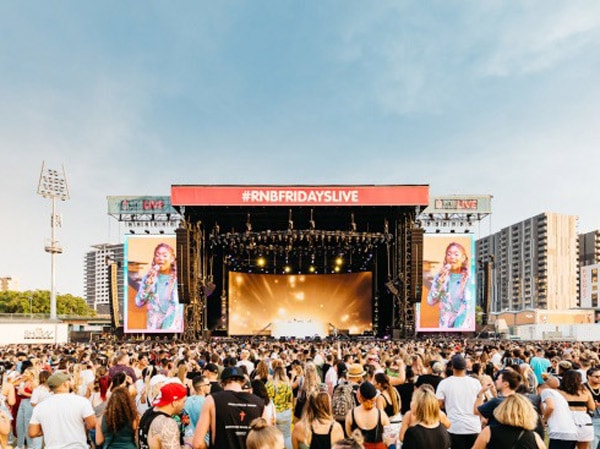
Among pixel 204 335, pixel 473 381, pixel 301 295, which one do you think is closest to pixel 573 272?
pixel 301 295

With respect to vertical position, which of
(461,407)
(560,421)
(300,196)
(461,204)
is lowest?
(560,421)

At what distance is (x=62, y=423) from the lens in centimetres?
495

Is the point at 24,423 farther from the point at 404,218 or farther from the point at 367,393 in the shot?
the point at 404,218

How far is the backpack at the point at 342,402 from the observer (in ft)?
19.7

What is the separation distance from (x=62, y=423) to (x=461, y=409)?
13.7 ft

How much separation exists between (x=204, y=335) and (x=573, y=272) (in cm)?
14529

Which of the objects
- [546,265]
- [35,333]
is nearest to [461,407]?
[35,333]

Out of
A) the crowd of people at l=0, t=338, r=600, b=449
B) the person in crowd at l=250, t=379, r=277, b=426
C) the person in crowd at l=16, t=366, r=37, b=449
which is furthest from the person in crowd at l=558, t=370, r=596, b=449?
the person in crowd at l=16, t=366, r=37, b=449

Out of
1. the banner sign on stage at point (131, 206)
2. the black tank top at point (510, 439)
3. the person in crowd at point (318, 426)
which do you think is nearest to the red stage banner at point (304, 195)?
the banner sign on stage at point (131, 206)

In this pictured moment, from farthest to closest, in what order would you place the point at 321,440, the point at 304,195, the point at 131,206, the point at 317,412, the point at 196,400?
the point at 131,206, the point at 304,195, the point at 196,400, the point at 317,412, the point at 321,440

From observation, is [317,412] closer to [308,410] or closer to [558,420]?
[308,410]

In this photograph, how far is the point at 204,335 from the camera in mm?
37625

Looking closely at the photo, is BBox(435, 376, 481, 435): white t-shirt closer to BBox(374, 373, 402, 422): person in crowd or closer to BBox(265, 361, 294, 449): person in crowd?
BBox(374, 373, 402, 422): person in crowd

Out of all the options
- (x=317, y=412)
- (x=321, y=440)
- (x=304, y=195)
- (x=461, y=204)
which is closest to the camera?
(x=321, y=440)
